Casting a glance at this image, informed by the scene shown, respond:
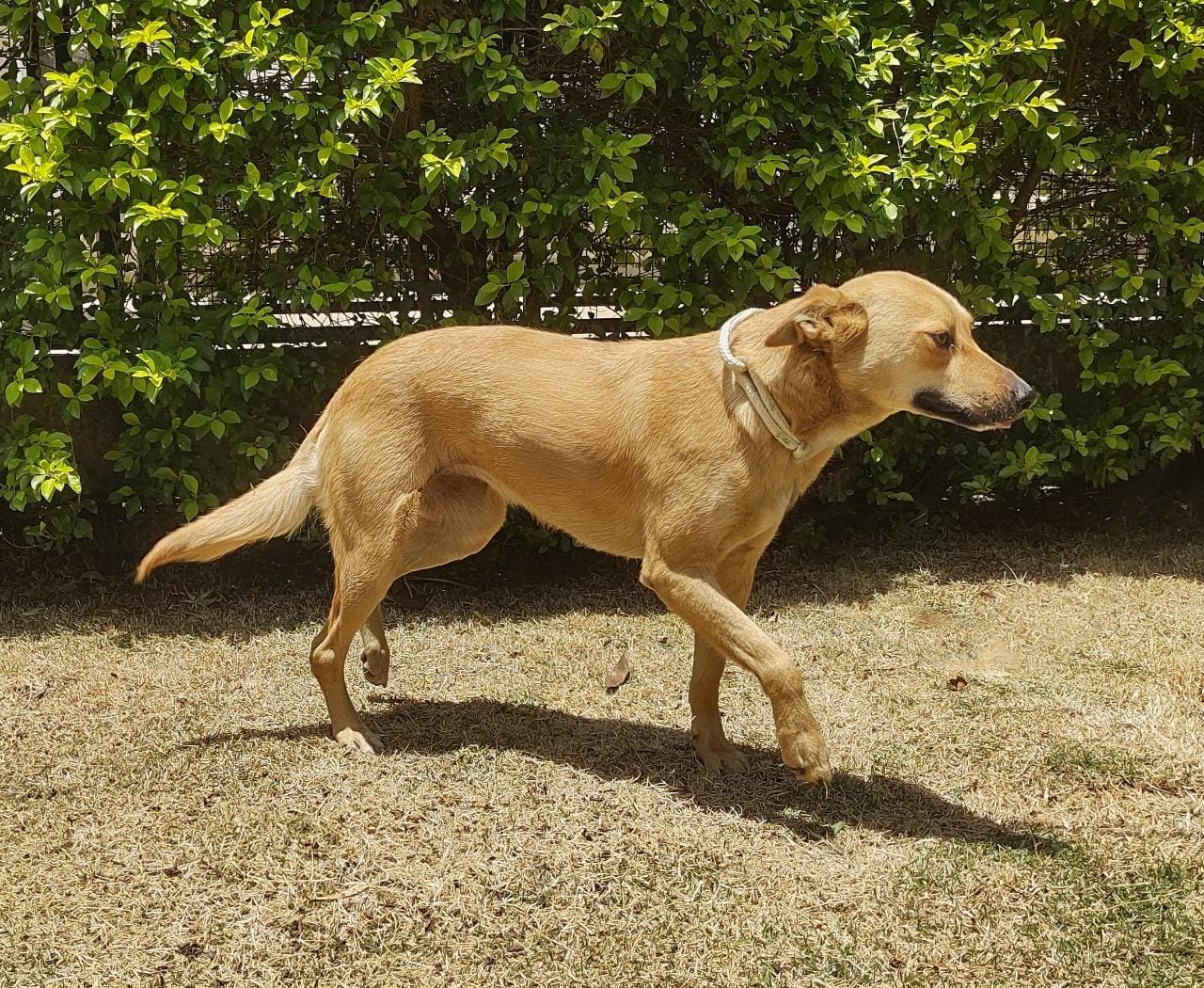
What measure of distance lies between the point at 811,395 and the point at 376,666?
7.05 ft

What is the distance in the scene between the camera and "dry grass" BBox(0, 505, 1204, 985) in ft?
10.1

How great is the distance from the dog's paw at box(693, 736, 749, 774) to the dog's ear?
1.50m

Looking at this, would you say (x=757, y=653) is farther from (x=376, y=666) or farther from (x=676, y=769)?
(x=376, y=666)

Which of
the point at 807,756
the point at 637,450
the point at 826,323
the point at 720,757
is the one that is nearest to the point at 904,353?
the point at 826,323

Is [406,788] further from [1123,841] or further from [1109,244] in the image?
[1109,244]

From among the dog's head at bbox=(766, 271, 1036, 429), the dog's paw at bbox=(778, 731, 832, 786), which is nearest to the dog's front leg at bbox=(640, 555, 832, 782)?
the dog's paw at bbox=(778, 731, 832, 786)

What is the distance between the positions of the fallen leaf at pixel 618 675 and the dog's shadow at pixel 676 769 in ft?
1.10

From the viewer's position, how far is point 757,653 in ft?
11.8

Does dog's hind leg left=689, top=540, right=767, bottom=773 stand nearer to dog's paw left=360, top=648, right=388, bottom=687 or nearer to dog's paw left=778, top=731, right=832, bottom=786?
dog's paw left=778, top=731, right=832, bottom=786

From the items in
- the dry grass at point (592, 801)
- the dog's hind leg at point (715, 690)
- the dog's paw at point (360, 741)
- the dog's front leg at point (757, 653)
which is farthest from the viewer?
the dog's paw at point (360, 741)

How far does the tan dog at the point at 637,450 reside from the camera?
3604mm

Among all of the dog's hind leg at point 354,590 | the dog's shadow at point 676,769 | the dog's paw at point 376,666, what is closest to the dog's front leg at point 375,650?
the dog's paw at point 376,666

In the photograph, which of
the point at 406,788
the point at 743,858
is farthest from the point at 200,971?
the point at 743,858

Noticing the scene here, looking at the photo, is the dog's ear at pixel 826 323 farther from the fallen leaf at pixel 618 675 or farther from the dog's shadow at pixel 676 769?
the fallen leaf at pixel 618 675
